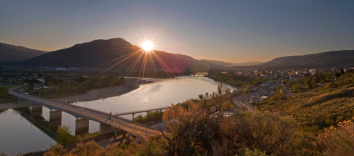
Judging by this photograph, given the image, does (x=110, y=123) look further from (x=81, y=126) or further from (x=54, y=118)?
(x=54, y=118)

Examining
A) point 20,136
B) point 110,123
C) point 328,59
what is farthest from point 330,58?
point 20,136

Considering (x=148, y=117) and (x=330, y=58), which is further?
(x=330, y=58)

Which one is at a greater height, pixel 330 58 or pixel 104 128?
pixel 330 58

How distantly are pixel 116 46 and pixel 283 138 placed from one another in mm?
118170

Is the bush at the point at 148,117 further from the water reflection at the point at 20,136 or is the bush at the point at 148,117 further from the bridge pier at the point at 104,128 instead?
the water reflection at the point at 20,136

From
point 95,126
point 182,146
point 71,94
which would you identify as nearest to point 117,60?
point 71,94

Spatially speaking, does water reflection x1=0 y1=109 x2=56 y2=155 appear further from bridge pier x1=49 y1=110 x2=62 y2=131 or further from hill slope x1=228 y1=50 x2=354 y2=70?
hill slope x1=228 y1=50 x2=354 y2=70

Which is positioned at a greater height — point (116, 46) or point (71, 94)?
point (116, 46)

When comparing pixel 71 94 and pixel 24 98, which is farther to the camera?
pixel 71 94

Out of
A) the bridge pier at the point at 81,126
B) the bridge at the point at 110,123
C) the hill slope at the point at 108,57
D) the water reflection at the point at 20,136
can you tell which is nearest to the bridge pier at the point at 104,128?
the bridge at the point at 110,123

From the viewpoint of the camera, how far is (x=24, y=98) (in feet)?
81.6

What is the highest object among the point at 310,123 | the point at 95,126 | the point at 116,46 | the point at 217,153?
the point at 116,46

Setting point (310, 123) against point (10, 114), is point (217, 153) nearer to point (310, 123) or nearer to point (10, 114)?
point (310, 123)

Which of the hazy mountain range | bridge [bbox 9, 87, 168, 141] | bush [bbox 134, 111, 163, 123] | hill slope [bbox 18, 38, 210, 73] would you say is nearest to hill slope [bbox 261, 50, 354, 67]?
the hazy mountain range
